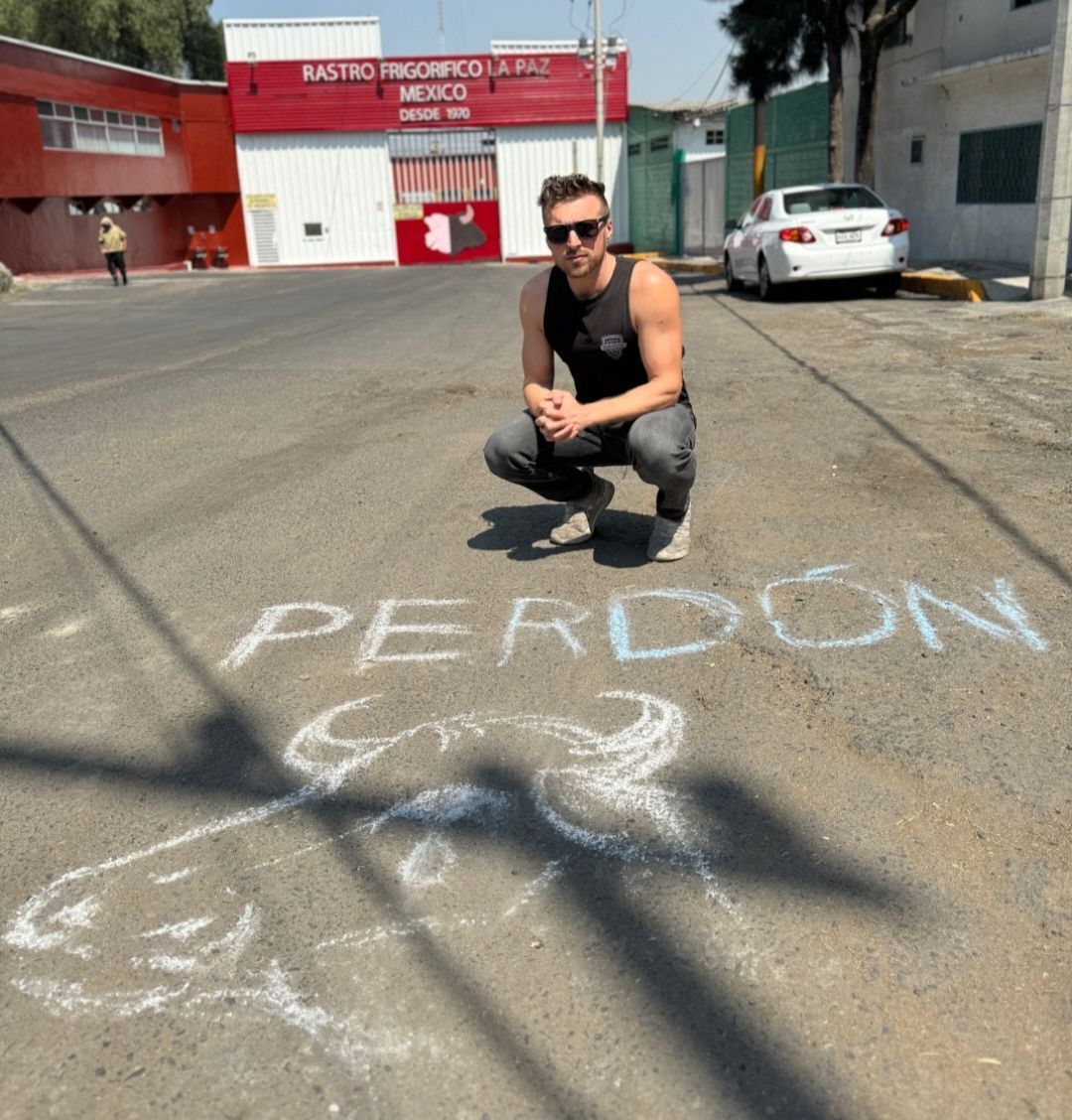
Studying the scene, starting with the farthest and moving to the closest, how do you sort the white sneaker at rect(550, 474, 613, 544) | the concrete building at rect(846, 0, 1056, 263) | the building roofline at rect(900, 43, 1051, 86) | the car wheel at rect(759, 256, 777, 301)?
the concrete building at rect(846, 0, 1056, 263) → the building roofline at rect(900, 43, 1051, 86) → the car wheel at rect(759, 256, 777, 301) → the white sneaker at rect(550, 474, 613, 544)

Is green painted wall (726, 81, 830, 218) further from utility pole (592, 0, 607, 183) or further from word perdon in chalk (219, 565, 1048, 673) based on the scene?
word perdon in chalk (219, 565, 1048, 673)

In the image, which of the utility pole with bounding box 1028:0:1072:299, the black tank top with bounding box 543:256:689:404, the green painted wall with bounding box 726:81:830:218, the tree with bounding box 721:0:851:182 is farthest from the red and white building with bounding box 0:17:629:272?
the black tank top with bounding box 543:256:689:404

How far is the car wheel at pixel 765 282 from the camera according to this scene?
49.7 ft

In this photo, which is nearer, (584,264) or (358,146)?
(584,264)

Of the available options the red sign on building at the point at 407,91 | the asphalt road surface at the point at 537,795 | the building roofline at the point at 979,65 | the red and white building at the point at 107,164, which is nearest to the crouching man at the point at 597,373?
the asphalt road surface at the point at 537,795

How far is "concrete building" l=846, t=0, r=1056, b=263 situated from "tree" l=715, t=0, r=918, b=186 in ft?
3.05

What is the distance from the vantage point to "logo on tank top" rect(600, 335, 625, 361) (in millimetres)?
4391

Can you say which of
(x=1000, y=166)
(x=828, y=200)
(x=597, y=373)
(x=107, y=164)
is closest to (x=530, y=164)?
(x=107, y=164)

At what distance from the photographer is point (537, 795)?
9.29 ft

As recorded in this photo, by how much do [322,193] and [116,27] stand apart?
1703 centimetres

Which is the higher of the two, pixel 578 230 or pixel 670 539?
pixel 578 230

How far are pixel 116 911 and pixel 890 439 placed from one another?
5.39 m

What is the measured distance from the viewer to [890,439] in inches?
260

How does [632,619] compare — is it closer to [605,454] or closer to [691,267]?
[605,454]
